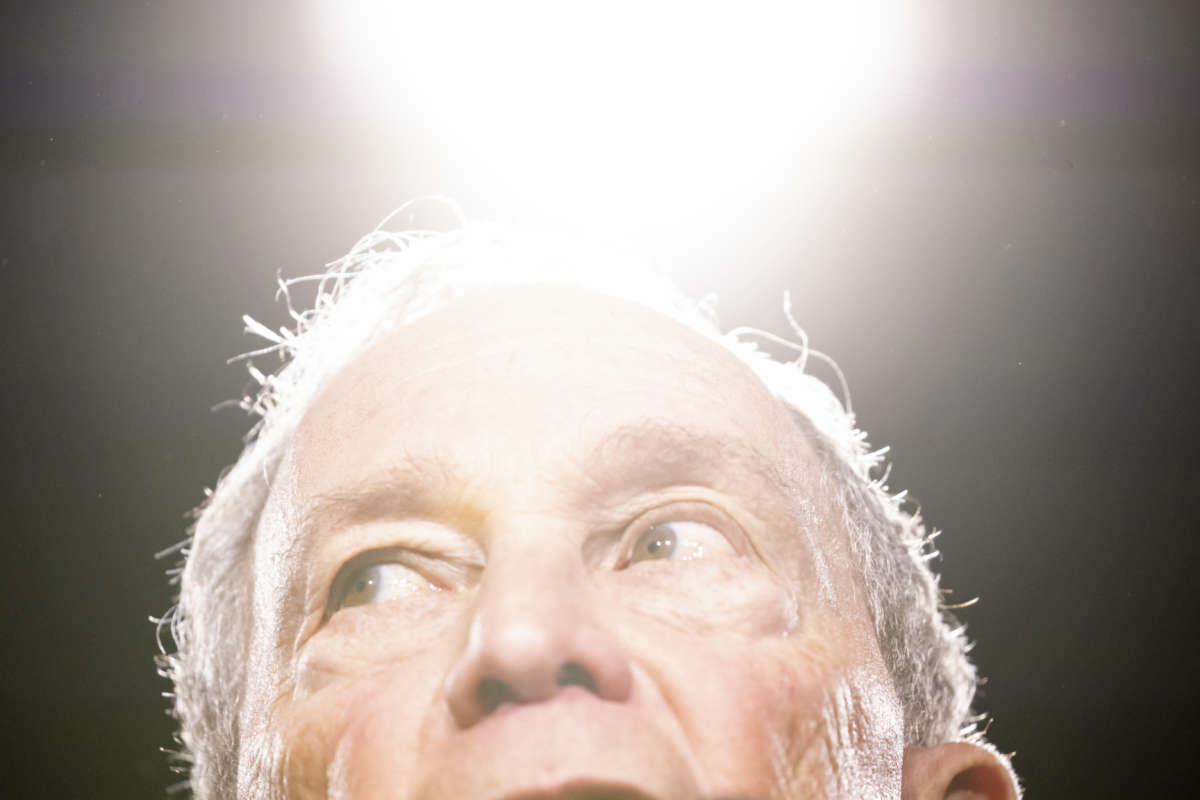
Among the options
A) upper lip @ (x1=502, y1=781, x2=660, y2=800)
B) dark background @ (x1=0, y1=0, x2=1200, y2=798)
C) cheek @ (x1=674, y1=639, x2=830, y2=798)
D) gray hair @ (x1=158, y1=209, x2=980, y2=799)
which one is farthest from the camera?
dark background @ (x1=0, y1=0, x2=1200, y2=798)

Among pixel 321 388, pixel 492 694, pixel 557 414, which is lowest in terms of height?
pixel 492 694

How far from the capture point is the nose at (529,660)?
0.98 m

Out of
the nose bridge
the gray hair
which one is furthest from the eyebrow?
the gray hair

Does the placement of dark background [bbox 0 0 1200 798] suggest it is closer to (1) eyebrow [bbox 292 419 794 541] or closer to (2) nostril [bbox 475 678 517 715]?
(1) eyebrow [bbox 292 419 794 541]

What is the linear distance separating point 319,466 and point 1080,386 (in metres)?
1.44

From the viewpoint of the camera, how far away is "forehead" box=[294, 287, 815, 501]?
49.5 inches

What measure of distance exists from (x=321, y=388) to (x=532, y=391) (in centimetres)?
49

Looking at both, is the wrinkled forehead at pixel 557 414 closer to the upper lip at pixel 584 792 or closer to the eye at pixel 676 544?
the eye at pixel 676 544

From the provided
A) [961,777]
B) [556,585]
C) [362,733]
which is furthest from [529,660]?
[961,777]

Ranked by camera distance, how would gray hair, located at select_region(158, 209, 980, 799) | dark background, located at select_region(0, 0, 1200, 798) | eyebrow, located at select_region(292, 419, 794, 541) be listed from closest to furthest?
eyebrow, located at select_region(292, 419, 794, 541) → gray hair, located at select_region(158, 209, 980, 799) → dark background, located at select_region(0, 0, 1200, 798)

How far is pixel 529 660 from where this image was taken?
0.97 metres

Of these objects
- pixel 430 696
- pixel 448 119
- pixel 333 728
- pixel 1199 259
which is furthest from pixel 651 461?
pixel 1199 259

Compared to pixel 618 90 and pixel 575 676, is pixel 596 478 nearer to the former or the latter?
pixel 575 676

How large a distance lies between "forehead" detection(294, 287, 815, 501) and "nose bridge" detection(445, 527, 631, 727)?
23 cm
